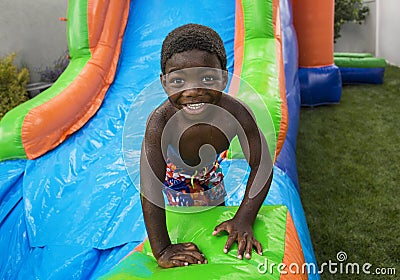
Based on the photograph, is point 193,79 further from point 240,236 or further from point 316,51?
point 316,51

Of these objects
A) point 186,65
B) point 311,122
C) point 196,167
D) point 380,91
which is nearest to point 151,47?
point 311,122

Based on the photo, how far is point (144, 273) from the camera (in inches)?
33.9

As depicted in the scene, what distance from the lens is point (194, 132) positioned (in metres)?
0.97

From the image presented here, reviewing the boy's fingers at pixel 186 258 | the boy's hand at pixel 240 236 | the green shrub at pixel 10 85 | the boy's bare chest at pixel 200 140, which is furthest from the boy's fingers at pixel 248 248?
the green shrub at pixel 10 85

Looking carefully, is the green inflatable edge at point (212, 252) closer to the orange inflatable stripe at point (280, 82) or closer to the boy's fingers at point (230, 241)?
the boy's fingers at point (230, 241)

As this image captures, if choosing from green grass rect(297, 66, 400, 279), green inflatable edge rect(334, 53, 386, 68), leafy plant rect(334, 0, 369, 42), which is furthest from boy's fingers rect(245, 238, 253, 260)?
leafy plant rect(334, 0, 369, 42)

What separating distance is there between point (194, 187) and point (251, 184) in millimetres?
253

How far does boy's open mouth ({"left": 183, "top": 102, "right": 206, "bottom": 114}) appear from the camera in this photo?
0.88 meters

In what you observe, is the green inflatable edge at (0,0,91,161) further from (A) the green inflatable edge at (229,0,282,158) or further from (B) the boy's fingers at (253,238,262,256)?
(B) the boy's fingers at (253,238,262,256)

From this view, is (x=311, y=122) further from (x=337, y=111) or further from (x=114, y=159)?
(x=114, y=159)

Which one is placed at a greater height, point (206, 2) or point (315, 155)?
point (206, 2)

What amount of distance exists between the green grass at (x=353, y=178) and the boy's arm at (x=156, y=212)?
0.96 meters

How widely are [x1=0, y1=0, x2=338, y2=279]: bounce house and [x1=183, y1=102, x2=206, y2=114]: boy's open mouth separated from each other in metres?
0.10

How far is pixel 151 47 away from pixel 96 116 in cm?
58
